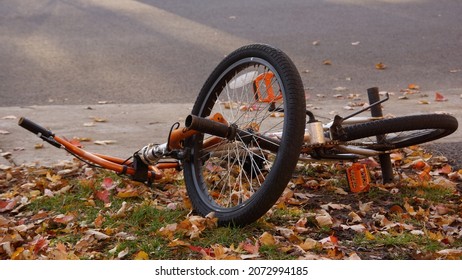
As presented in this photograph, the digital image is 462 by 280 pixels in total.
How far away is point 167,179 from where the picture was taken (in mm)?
4797

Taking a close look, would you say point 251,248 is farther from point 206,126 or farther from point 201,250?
point 206,126

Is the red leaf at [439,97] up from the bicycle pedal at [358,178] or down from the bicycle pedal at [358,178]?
up

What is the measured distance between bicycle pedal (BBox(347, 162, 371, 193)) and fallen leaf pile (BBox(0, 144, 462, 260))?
44mm

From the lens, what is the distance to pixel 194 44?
9.57 m

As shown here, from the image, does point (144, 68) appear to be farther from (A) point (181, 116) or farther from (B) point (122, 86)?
(A) point (181, 116)

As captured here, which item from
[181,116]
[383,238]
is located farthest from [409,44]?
[383,238]

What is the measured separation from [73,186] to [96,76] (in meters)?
3.92

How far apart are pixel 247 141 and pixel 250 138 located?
0.03 metres

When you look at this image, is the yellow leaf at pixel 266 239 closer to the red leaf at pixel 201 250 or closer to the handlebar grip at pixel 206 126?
the red leaf at pixel 201 250

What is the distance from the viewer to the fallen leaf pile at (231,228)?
3.48 m

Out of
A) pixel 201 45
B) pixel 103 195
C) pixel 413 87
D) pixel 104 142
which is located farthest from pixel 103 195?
pixel 201 45

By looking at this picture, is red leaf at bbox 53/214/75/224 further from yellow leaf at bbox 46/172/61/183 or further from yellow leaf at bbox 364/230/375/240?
yellow leaf at bbox 364/230/375/240

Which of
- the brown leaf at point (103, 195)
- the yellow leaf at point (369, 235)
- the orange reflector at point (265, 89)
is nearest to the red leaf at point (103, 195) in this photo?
the brown leaf at point (103, 195)
